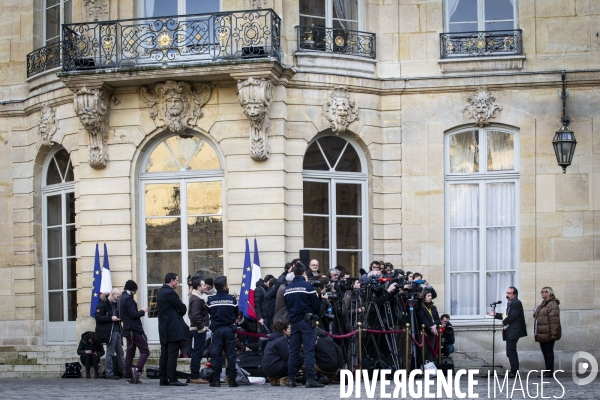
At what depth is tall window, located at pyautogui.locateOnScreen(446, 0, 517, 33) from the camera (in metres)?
20.9

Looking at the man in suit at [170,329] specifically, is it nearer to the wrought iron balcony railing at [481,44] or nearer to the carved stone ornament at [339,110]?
the carved stone ornament at [339,110]

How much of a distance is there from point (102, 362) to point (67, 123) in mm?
4366

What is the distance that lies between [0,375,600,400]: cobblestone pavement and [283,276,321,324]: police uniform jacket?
968 millimetres

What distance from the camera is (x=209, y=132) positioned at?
20328 mm

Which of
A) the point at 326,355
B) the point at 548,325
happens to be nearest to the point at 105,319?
the point at 326,355

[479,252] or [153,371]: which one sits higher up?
[479,252]

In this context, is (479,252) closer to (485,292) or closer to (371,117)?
(485,292)

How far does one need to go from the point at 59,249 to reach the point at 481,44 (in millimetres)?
8424

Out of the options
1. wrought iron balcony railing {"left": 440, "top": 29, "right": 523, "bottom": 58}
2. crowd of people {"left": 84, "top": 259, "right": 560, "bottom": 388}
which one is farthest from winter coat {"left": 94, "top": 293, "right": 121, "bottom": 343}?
wrought iron balcony railing {"left": 440, "top": 29, "right": 523, "bottom": 58}

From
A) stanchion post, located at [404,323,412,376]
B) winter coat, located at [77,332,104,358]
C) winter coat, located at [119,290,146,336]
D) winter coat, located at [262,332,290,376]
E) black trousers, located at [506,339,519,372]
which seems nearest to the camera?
winter coat, located at [262,332,290,376]

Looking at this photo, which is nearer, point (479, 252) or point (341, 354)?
point (341, 354)

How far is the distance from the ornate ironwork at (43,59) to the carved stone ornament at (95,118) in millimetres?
1466

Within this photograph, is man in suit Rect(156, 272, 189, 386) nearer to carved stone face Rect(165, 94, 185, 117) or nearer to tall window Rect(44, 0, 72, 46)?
carved stone face Rect(165, 94, 185, 117)

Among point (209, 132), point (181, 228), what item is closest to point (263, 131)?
point (209, 132)
